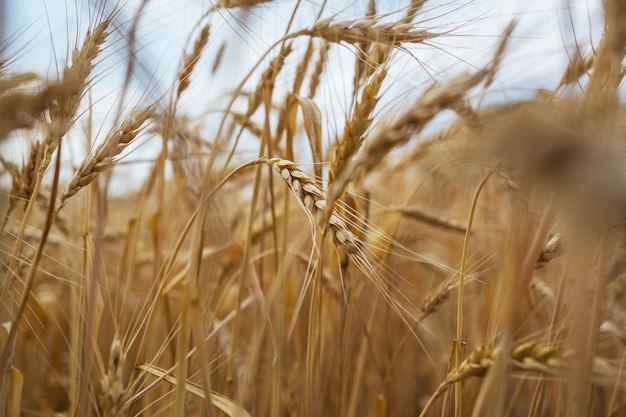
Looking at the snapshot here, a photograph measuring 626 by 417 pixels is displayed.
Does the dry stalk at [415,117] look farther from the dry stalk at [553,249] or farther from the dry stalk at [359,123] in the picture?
the dry stalk at [553,249]

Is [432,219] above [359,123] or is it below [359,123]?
below

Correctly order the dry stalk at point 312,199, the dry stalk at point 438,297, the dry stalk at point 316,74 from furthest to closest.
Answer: the dry stalk at point 316,74 < the dry stalk at point 438,297 < the dry stalk at point 312,199

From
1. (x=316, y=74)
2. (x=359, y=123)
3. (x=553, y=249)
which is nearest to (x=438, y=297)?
(x=553, y=249)

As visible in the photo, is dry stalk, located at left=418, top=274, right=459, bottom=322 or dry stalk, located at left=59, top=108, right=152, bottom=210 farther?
dry stalk, located at left=418, top=274, right=459, bottom=322

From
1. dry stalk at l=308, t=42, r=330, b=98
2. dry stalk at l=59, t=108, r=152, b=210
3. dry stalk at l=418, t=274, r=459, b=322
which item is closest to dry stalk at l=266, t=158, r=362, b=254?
dry stalk at l=59, t=108, r=152, b=210

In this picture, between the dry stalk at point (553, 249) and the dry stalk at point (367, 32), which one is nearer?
the dry stalk at point (553, 249)

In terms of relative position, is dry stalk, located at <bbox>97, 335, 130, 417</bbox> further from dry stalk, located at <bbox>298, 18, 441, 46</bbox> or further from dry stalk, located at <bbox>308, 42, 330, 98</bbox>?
dry stalk, located at <bbox>308, 42, 330, 98</bbox>

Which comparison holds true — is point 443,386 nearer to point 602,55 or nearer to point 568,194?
point 568,194

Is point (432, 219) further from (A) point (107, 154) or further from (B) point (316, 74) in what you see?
(A) point (107, 154)

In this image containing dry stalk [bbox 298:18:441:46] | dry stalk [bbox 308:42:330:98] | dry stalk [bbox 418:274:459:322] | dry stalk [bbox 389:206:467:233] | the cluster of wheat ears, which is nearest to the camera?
the cluster of wheat ears

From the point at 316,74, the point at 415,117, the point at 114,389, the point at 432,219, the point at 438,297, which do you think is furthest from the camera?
the point at 432,219

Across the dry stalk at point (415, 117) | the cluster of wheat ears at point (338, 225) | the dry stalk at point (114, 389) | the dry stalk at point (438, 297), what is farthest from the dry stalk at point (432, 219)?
the dry stalk at point (114, 389)

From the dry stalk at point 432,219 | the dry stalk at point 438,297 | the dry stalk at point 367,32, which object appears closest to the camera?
the dry stalk at point 367,32

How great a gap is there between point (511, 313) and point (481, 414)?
0.15 m
